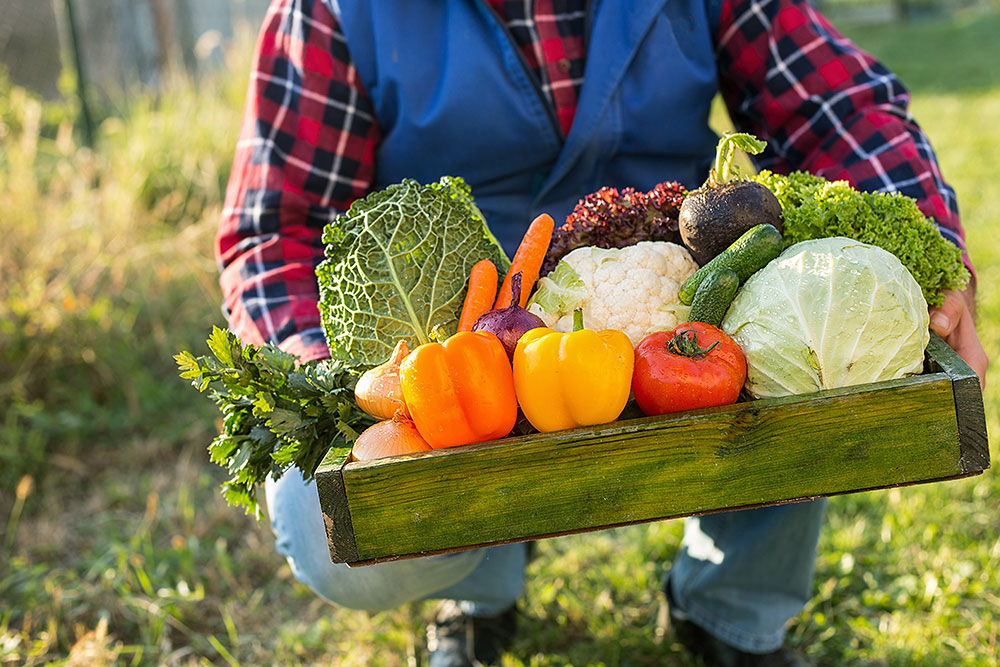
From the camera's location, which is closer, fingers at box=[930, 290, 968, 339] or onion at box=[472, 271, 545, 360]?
onion at box=[472, 271, 545, 360]

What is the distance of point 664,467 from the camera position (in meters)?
1.53

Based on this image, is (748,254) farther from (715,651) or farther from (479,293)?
(715,651)

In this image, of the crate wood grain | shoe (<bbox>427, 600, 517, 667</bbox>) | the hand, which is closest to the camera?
the crate wood grain


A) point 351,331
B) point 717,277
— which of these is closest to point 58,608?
point 351,331

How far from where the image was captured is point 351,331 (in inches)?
75.4

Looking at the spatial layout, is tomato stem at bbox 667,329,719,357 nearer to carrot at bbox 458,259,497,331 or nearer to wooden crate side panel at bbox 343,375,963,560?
wooden crate side panel at bbox 343,375,963,560

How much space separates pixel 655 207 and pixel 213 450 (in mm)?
1077

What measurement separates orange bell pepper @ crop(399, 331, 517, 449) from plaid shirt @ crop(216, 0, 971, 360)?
2.46ft

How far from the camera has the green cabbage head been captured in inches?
63.2

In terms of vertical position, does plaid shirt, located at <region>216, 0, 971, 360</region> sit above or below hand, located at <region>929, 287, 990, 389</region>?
above

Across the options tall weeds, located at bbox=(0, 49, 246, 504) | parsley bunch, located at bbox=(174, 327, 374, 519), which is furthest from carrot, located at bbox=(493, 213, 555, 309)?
tall weeds, located at bbox=(0, 49, 246, 504)

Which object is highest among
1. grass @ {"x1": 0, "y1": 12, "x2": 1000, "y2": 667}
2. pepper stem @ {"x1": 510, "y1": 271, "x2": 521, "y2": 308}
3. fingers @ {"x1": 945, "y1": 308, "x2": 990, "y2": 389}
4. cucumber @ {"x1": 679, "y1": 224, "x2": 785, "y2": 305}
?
cucumber @ {"x1": 679, "y1": 224, "x2": 785, "y2": 305}

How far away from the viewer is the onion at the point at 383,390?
1.70 m

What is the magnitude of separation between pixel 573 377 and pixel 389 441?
360 mm
